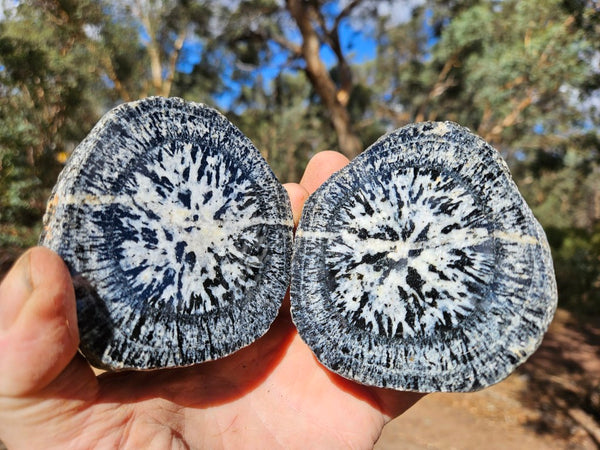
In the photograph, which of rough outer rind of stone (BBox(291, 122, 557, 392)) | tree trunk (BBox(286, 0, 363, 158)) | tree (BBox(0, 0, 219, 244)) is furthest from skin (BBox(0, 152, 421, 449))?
tree trunk (BBox(286, 0, 363, 158))

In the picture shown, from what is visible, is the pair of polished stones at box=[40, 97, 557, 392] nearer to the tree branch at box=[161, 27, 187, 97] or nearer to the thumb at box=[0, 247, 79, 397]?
the thumb at box=[0, 247, 79, 397]

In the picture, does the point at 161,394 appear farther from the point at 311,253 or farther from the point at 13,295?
the point at 311,253

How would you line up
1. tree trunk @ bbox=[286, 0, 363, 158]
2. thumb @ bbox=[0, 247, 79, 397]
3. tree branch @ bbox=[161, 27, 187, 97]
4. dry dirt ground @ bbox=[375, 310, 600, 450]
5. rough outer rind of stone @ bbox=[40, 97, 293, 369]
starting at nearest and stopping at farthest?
thumb @ bbox=[0, 247, 79, 397] < rough outer rind of stone @ bbox=[40, 97, 293, 369] < dry dirt ground @ bbox=[375, 310, 600, 450] < tree trunk @ bbox=[286, 0, 363, 158] < tree branch @ bbox=[161, 27, 187, 97]

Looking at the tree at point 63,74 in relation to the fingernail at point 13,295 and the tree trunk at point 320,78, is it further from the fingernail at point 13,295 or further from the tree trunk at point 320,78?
the fingernail at point 13,295

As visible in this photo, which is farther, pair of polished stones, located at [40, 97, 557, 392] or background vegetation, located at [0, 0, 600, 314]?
background vegetation, located at [0, 0, 600, 314]

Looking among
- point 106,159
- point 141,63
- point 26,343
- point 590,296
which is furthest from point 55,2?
point 590,296

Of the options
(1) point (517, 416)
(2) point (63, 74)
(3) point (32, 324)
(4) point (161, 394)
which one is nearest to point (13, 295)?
(3) point (32, 324)
